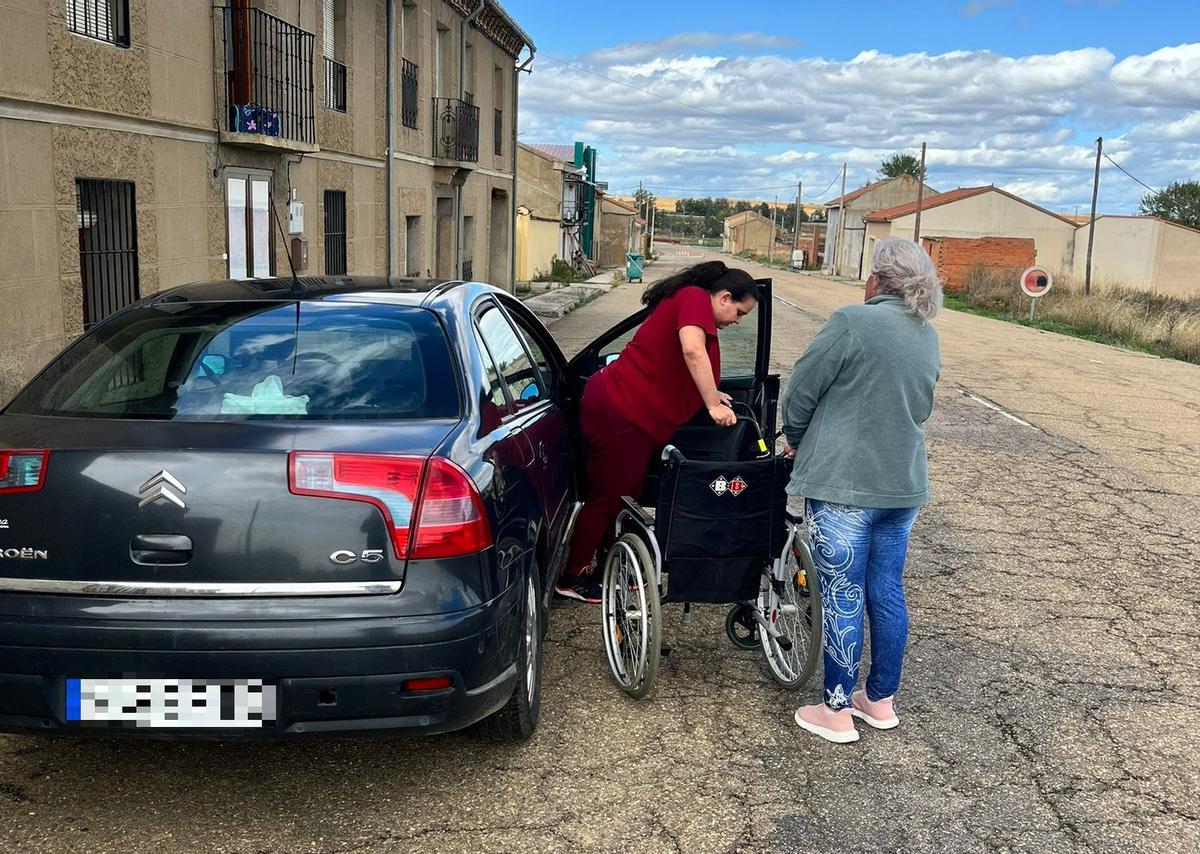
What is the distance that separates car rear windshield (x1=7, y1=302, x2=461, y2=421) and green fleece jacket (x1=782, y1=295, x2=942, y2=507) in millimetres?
1293

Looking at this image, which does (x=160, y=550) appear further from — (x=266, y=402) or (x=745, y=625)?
(x=745, y=625)

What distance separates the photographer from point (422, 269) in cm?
2098

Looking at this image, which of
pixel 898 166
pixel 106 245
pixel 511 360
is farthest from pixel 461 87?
pixel 898 166

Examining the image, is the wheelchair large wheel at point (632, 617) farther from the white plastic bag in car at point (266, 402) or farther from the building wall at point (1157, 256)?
the building wall at point (1157, 256)

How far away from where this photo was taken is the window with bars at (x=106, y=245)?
934 centimetres

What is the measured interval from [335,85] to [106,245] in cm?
700

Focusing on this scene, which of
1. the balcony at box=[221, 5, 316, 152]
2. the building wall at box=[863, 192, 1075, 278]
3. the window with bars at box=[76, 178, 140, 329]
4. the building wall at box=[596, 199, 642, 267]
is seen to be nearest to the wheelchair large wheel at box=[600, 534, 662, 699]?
the window with bars at box=[76, 178, 140, 329]

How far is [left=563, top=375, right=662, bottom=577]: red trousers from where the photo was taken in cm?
461

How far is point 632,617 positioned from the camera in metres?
4.11

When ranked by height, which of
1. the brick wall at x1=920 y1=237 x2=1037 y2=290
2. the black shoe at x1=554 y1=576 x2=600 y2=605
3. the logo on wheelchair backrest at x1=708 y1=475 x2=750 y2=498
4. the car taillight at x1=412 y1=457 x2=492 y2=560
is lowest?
the black shoe at x1=554 y1=576 x2=600 y2=605

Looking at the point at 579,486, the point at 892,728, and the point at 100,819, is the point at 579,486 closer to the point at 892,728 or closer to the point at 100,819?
Result: the point at 892,728

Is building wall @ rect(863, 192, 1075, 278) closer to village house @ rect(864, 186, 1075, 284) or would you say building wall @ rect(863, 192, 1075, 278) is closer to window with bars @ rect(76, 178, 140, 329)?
village house @ rect(864, 186, 1075, 284)

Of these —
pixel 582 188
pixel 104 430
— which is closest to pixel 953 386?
pixel 104 430

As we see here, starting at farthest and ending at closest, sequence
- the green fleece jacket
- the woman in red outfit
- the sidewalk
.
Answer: the sidewalk → the woman in red outfit → the green fleece jacket
